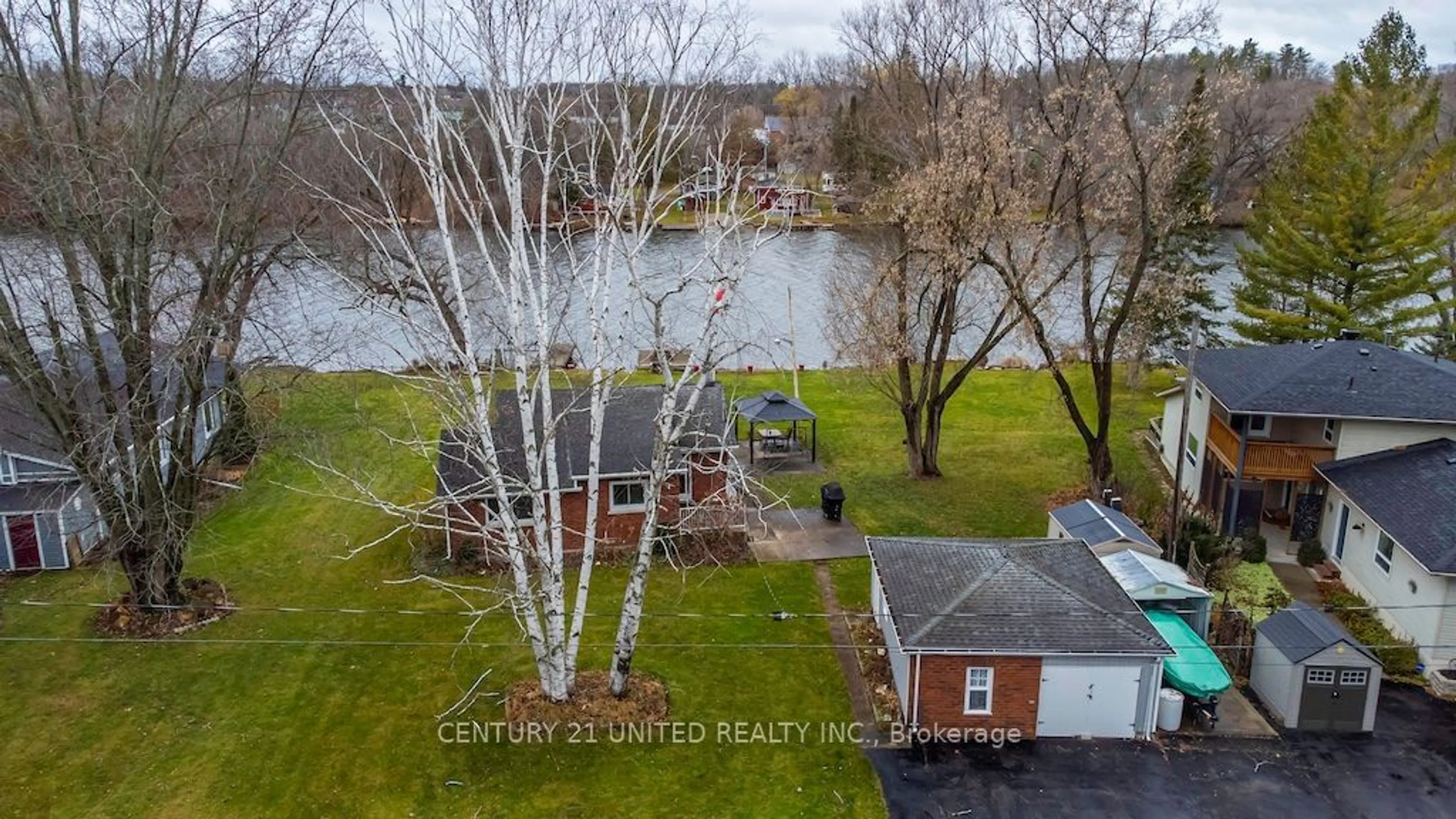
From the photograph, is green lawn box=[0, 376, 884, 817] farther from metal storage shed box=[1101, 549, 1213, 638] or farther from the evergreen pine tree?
the evergreen pine tree

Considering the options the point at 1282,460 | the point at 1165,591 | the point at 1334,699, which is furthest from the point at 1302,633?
the point at 1282,460

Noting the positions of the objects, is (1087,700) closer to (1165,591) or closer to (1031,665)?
(1031,665)

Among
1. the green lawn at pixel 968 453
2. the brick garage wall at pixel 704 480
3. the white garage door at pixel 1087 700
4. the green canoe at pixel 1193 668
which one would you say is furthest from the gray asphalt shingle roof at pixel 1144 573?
the brick garage wall at pixel 704 480

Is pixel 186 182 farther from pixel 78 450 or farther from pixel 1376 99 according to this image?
pixel 1376 99

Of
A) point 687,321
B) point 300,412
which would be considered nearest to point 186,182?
point 300,412

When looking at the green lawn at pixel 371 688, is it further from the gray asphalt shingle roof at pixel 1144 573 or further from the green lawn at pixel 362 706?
the gray asphalt shingle roof at pixel 1144 573
